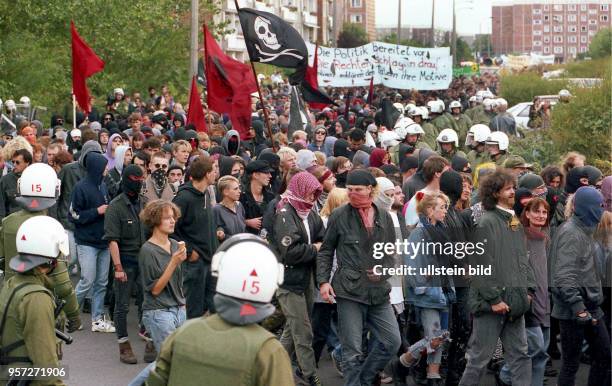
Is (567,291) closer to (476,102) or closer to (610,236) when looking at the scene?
(610,236)

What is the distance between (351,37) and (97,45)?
2631 inches

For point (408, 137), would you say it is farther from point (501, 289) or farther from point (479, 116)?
point (501, 289)

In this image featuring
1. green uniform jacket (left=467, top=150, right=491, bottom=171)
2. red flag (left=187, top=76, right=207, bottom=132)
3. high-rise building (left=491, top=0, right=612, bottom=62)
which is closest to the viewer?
green uniform jacket (left=467, top=150, right=491, bottom=171)

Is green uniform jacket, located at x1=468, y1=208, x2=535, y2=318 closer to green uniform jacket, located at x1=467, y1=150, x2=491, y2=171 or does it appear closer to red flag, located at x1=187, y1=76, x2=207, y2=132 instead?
green uniform jacket, located at x1=467, y1=150, x2=491, y2=171

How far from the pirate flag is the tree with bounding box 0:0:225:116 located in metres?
A: 12.5

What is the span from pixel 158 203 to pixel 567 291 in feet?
9.65

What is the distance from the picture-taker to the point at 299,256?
902 centimetres

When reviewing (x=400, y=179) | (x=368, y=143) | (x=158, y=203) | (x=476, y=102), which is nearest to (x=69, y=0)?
(x=476, y=102)

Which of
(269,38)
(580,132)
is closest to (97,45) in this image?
(269,38)

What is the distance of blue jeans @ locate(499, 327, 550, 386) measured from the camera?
876 cm

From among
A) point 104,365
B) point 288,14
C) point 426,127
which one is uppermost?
point 288,14

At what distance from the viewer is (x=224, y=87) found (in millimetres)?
16109

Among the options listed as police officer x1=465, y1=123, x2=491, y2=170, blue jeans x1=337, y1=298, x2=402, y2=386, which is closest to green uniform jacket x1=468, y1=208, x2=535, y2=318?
blue jeans x1=337, y1=298, x2=402, y2=386

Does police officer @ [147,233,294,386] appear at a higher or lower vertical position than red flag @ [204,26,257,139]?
lower
